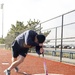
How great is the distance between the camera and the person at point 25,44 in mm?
5833

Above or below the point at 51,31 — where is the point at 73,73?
below

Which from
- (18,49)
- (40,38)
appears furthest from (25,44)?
(40,38)

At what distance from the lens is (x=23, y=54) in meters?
6.64

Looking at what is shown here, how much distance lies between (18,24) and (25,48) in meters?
33.2

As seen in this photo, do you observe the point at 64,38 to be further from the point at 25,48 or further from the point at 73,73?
the point at 25,48

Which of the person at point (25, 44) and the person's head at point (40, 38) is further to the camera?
the person at point (25, 44)

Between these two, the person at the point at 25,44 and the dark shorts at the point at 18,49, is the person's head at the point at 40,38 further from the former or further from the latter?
the dark shorts at the point at 18,49

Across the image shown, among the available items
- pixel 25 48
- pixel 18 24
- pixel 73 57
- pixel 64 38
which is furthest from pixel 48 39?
pixel 18 24

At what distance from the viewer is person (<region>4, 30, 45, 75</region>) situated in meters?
5.83

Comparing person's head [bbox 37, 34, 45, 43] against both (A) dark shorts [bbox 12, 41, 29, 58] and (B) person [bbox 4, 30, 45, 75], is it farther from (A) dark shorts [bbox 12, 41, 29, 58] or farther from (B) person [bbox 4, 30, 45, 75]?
(A) dark shorts [bbox 12, 41, 29, 58]

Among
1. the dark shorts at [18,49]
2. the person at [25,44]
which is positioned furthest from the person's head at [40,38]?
the dark shorts at [18,49]

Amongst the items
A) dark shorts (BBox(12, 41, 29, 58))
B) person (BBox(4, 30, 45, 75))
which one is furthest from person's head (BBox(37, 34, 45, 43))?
dark shorts (BBox(12, 41, 29, 58))

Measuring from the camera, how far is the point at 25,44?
20.9 ft

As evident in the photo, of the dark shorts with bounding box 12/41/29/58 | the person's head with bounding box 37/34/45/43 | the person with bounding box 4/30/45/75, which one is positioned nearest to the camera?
the person's head with bounding box 37/34/45/43
